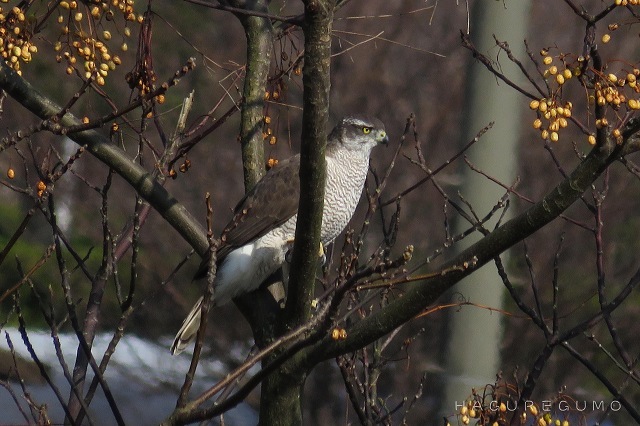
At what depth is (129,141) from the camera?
8859mm

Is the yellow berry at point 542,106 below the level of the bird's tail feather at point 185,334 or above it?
below

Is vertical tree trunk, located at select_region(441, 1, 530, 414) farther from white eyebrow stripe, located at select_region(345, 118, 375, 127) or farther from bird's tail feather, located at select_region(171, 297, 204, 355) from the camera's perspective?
bird's tail feather, located at select_region(171, 297, 204, 355)

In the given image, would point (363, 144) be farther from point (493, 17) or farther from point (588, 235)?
point (588, 235)

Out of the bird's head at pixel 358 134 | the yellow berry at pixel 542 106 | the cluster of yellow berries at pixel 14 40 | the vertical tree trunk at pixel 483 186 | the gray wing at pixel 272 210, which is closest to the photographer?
the yellow berry at pixel 542 106

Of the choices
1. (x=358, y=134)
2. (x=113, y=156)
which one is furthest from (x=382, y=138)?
(x=113, y=156)

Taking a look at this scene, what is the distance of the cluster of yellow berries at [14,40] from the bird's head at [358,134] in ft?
6.80

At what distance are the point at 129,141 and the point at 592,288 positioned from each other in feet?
14.7

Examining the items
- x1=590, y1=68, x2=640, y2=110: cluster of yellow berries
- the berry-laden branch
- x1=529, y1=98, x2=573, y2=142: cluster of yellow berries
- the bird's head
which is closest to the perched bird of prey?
the bird's head

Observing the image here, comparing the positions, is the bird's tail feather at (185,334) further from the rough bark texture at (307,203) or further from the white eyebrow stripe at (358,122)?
the white eyebrow stripe at (358,122)

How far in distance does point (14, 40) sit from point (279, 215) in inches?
70.1

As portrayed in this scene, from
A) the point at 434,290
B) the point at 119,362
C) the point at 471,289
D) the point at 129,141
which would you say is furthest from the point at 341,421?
the point at 434,290

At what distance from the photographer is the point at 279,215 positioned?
409 centimetres

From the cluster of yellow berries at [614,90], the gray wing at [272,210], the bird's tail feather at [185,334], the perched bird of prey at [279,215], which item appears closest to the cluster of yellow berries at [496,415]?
the cluster of yellow berries at [614,90]

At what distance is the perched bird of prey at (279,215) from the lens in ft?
12.5
